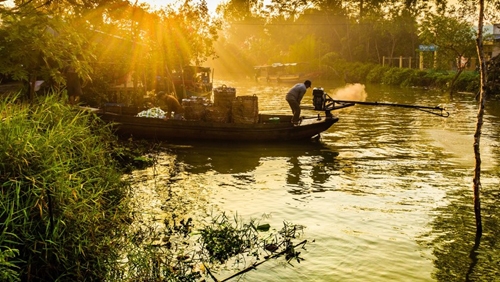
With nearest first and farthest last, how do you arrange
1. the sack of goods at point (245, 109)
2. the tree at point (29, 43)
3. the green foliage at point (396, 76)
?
the tree at point (29, 43)
the sack of goods at point (245, 109)
the green foliage at point (396, 76)

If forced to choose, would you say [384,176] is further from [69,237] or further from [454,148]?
[69,237]

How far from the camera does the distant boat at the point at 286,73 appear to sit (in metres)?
62.0

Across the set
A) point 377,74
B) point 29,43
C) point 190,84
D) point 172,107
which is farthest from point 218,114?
point 377,74

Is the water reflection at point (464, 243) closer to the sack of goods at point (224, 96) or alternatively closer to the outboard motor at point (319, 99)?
the outboard motor at point (319, 99)

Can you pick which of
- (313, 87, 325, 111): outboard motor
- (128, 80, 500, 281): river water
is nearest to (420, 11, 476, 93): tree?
(128, 80, 500, 281): river water

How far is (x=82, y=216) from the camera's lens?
5.42 meters

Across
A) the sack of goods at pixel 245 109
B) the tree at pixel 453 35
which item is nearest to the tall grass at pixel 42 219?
the sack of goods at pixel 245 109

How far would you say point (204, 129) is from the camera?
623 inches

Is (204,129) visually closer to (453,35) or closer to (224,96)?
(224,96)

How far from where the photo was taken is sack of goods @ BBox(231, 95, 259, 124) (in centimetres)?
1550

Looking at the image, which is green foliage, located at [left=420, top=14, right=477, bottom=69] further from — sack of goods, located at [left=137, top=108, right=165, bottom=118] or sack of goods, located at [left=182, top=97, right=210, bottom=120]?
sack of goods, located at [left=137, top=108, right=165, bottom=118]

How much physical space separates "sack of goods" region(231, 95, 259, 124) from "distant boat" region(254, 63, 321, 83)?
46.3 meters

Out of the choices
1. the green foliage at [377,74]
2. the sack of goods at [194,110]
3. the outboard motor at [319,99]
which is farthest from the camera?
the green foliage at [377,74]

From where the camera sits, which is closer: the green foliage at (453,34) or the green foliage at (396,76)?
the green foliage at (453,34)
